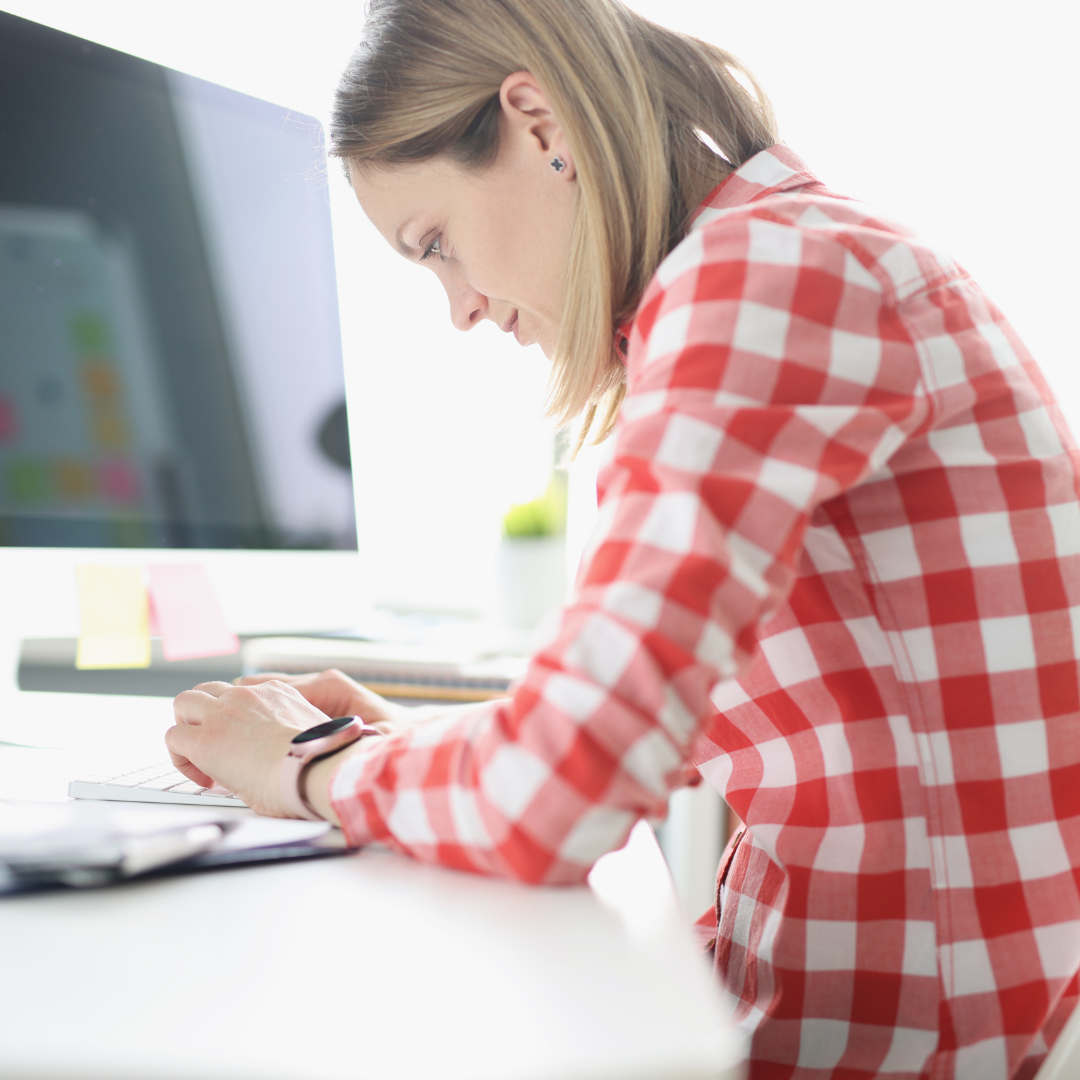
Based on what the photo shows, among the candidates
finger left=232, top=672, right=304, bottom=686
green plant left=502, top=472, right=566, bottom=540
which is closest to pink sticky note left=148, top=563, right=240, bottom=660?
finger left=232, top=672, right=304, bottom=686

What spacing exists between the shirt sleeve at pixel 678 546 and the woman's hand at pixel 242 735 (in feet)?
0.36

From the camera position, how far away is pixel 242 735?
1.91ft

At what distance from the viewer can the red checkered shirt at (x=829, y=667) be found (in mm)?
383

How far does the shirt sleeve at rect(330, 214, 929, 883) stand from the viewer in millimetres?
374

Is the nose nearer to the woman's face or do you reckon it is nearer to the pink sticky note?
the woman's face

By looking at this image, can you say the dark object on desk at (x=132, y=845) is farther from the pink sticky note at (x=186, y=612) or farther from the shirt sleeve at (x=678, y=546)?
the pink sticky note at (x=186, y=612)

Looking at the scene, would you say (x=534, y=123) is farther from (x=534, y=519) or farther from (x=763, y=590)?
(x=534, y=519)

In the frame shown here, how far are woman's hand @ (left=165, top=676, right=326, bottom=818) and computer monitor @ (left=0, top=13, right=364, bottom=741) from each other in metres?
0.32

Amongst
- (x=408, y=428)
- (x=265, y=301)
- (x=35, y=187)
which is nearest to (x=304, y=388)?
(x=265, y=301)

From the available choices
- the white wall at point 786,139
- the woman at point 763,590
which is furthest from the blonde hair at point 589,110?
the white wall at point 786,139

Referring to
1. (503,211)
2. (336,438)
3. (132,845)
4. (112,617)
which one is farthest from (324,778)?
(336,438)

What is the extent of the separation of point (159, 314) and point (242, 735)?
21.6 inches

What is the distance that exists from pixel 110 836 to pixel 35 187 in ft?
2.20

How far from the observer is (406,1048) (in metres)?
0.27
